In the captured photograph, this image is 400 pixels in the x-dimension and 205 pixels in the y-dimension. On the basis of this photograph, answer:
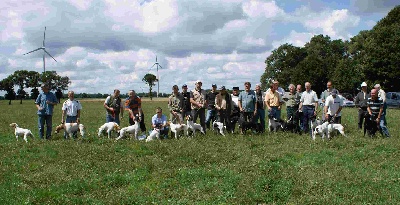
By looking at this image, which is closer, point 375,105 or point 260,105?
point 375,105

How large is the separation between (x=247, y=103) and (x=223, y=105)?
945 millimetres

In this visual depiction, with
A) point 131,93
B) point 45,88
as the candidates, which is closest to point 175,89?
point 131,93

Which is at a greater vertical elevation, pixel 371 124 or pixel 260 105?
pixel 260 105

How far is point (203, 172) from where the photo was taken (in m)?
9.13

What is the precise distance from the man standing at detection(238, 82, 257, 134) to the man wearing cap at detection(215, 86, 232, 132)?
484 millimetres

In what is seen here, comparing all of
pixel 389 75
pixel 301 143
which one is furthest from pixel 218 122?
pixel 389 75

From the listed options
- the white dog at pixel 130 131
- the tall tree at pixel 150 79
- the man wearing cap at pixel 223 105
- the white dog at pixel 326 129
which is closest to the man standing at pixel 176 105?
the man wearing cap at pixel 223 105

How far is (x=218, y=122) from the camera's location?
15336 millimetres

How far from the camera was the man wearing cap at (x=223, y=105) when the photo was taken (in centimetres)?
1554

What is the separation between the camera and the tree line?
3997 centimetres

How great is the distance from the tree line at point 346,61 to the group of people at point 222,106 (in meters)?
27.7

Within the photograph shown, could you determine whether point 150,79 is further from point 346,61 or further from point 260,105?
point 260,105

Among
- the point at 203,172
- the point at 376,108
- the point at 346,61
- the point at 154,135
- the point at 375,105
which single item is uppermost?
the point at 346,61

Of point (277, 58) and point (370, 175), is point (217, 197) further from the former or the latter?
point (277, 58)
